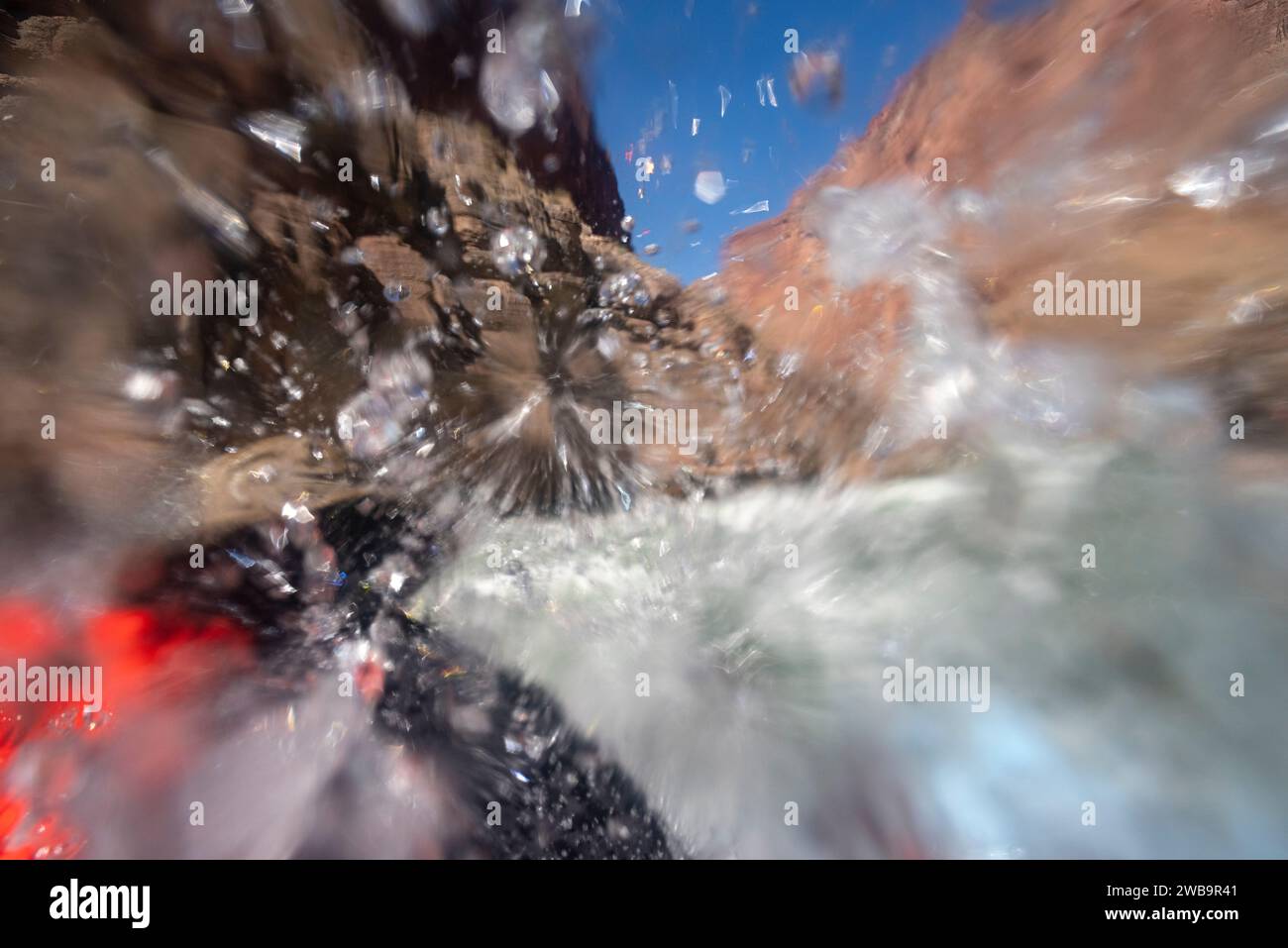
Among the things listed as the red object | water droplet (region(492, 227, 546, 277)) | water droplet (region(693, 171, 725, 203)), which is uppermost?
water droplet (region(693, 171, 725, 203))

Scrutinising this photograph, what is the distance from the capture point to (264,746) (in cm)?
188

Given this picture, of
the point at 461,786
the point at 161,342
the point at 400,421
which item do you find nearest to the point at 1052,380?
the point at 400,421

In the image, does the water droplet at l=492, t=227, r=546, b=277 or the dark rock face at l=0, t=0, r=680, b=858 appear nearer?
the dark rock face at l=0, t=0, r=680, b=858

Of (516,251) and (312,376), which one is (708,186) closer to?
(516,251)

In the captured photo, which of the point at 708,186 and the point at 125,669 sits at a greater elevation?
the point at 708,186

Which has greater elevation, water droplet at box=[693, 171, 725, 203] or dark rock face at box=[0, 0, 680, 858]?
water droplet at box=[693, 171, 725, 203]

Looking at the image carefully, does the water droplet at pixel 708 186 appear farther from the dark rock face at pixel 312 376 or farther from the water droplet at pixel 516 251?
the water droplet at pixel 516 251

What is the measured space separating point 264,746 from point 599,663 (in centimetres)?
110

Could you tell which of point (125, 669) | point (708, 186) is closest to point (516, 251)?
point (708, 186)

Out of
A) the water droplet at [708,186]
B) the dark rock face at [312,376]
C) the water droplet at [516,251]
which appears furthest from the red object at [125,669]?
the water droplet at [708,186]

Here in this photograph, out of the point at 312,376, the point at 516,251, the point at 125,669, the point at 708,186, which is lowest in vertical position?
the point at 125,669

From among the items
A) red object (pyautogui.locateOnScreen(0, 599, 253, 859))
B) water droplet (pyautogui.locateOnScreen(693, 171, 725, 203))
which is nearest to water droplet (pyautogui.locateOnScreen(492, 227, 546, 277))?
water droplet (pyautogui.locateOnScreen(693, 171, 725, 203))

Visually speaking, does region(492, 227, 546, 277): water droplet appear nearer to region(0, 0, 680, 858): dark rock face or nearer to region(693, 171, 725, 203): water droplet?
region(0, 0, 680, 858): dark rock face

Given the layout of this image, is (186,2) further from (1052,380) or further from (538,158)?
(1052,380)
